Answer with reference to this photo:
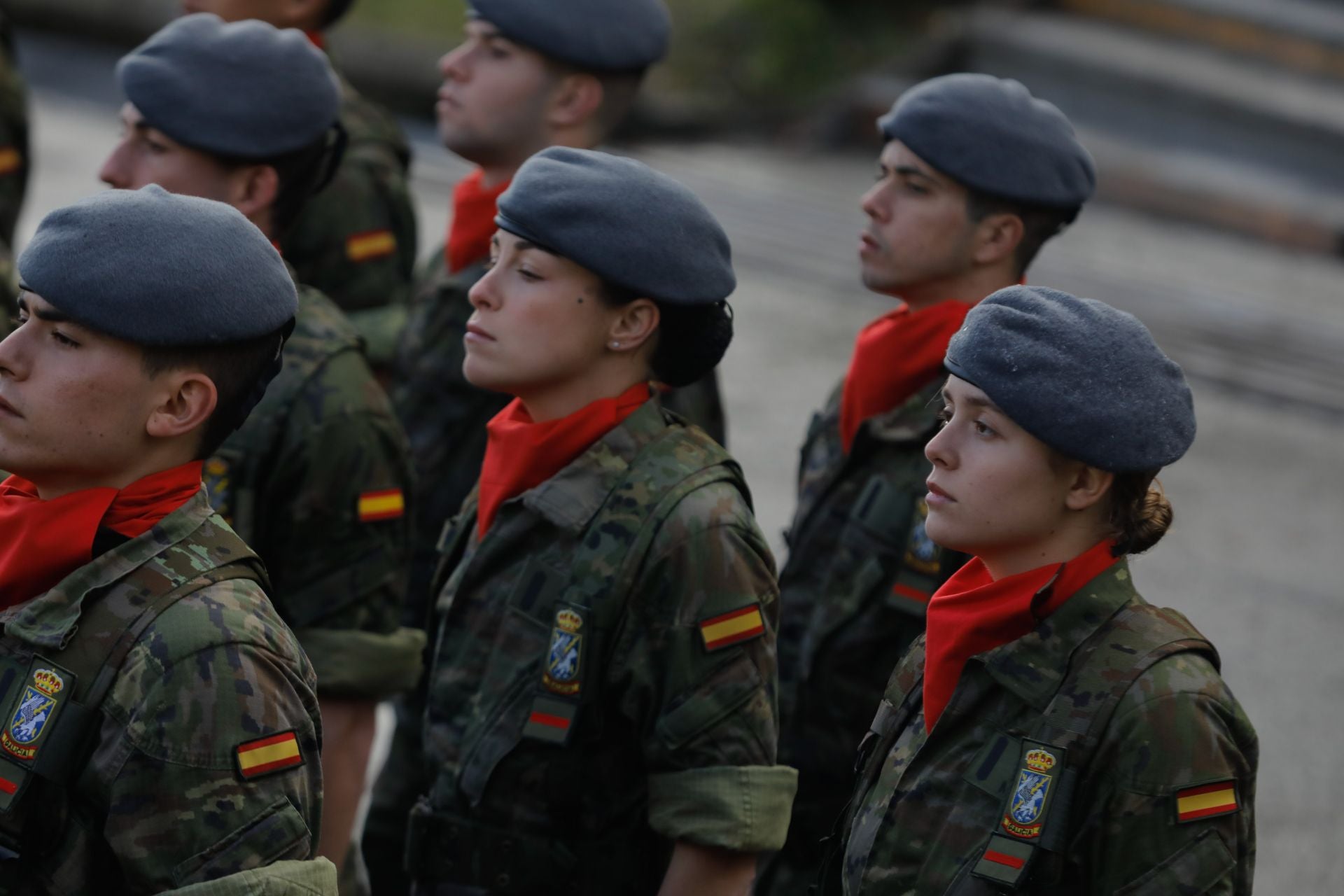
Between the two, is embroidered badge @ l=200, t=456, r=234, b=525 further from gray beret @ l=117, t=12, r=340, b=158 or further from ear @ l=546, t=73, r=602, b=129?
ear @ l=546, t=73, r=602, b=129

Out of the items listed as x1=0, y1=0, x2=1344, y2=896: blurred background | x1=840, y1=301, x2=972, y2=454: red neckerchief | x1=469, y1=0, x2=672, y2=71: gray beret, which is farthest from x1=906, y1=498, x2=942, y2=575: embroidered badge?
x1=0, y1=0, x2=1344, y2=896: blurred background

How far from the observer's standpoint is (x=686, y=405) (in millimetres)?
4688

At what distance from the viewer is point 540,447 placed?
3.47 meters

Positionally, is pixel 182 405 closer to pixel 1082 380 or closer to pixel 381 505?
pixel 381 505

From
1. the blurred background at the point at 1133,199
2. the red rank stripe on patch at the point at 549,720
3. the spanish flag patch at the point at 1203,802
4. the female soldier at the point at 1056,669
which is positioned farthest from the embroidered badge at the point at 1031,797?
the blurred background at the point at 1133,199

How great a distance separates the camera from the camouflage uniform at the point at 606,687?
323cm

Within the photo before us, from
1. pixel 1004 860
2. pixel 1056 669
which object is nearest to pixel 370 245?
pixel 1056 669

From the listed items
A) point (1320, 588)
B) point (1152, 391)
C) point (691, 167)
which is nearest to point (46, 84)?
point (691, 167)

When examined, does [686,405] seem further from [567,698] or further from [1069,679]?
[1069,679]

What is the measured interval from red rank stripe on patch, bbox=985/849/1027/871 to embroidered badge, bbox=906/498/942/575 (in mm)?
1257

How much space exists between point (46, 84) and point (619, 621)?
1328 centimetres

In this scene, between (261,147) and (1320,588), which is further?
(1320,588)

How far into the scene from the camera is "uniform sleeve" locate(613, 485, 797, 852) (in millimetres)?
3209

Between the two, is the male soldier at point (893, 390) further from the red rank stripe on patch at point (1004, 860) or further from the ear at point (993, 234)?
the red rank stripe on patch at point (1004, 860)
